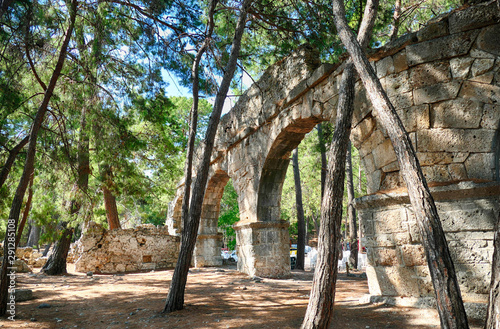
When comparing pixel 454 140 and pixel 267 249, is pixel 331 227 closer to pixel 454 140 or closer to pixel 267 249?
pixel 454 140

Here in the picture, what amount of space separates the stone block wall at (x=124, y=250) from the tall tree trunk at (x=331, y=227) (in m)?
7.90

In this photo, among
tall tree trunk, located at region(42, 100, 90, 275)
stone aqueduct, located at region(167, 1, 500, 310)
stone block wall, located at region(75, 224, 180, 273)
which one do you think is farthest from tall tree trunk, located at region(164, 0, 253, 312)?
stone block wall, located at region(75, 224, 180, 273)

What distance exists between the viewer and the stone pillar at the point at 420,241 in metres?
3.42

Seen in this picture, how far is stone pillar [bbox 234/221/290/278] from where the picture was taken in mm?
7180

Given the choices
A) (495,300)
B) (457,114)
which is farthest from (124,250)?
(495,300)

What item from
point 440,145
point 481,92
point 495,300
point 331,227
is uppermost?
point 481,92

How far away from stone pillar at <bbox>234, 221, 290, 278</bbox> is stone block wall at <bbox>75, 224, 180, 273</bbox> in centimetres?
431

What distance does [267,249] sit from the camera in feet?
23.8

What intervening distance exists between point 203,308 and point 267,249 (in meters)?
2.89

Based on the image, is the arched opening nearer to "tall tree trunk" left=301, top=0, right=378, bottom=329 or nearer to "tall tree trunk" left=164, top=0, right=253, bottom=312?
"tall tree trunk" left=164, top=0, right=253, bottom=312

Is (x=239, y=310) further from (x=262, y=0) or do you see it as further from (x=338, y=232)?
(x=262, y=0)

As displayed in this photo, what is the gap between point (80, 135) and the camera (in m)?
6.89

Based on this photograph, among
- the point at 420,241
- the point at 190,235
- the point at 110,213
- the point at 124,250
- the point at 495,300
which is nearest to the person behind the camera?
the point at 495,300

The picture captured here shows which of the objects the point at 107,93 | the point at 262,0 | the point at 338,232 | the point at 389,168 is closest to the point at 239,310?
the point at 338,232
